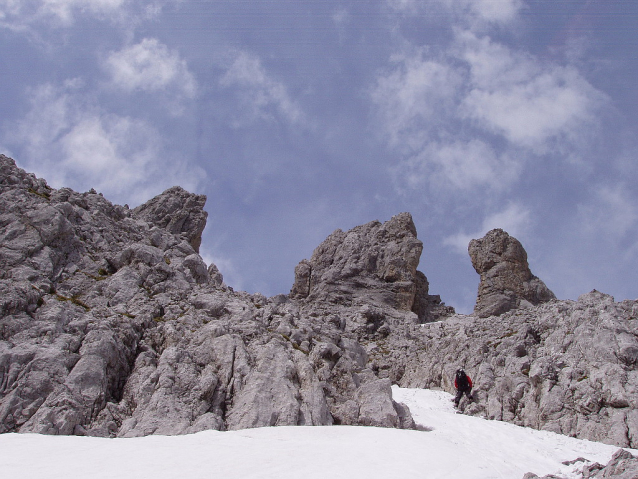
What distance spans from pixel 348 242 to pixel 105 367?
64140 millimetres

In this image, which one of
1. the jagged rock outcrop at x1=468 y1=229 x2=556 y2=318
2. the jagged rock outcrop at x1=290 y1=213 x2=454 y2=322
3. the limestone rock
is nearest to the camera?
the limestone rock

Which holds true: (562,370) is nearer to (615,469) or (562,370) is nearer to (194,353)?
(615,469)

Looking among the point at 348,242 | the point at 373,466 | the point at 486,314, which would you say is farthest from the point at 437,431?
the point at 348,242

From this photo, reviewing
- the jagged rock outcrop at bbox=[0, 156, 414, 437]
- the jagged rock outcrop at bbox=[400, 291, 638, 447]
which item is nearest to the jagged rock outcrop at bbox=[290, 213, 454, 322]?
the jagged rock outcrop at bbox=[400, 291, 638, 447]

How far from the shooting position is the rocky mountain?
22.2 meters

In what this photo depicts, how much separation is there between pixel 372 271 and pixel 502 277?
60.5ft

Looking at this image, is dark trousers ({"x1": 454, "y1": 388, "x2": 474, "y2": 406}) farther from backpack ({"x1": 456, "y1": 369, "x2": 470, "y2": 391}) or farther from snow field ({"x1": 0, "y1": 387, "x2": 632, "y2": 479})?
snow field ({"x1": 0, "y1": 387, "x2": 632, "y2": 479})

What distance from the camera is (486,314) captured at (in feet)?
232

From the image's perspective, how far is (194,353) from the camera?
26016 mm

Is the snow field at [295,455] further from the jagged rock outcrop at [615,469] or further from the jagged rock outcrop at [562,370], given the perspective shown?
the jagged rock outcrop at [562,370]

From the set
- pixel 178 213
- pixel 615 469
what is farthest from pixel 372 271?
pixel 615 469

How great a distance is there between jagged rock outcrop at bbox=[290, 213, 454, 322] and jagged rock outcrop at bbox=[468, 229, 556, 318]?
879 centimetres

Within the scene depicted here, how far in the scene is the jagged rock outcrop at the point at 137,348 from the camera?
21.7 metres

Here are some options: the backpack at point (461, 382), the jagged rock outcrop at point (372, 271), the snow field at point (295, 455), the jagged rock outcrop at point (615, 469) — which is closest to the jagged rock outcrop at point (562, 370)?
the backpack at point (461, 382)
